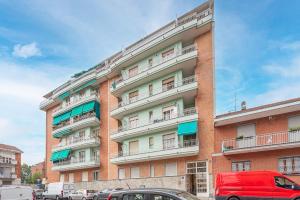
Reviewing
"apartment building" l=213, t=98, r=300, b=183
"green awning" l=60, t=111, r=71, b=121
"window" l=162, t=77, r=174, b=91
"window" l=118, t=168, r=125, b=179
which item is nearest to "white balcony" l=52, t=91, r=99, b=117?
"green awning" l=60, t=111, r=71, b=121

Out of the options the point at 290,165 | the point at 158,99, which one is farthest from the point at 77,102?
the point at 290,165

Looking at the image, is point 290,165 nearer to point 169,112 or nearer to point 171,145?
point 171,145

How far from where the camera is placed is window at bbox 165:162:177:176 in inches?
1349

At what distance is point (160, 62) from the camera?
36406 mm

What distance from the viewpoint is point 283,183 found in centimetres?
1945

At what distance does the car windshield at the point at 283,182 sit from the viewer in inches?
754

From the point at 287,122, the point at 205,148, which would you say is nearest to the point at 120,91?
the point at 205,148

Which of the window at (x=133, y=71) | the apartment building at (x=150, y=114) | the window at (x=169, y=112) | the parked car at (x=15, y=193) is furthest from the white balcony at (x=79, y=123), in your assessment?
the parked car at (x=15, y=193)

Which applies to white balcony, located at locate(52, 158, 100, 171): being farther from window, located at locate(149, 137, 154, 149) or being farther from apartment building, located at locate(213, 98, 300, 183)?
apartment building, located at locate(213, 98, 300, 183)

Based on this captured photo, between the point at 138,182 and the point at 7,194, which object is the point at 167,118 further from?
the point at 7,194

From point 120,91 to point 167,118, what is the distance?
832 cm

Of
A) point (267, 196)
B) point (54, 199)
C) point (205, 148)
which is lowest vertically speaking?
point (54, 199)

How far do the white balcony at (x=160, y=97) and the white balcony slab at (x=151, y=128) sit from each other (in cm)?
221

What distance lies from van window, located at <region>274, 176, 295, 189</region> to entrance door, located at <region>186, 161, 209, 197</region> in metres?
11.9
